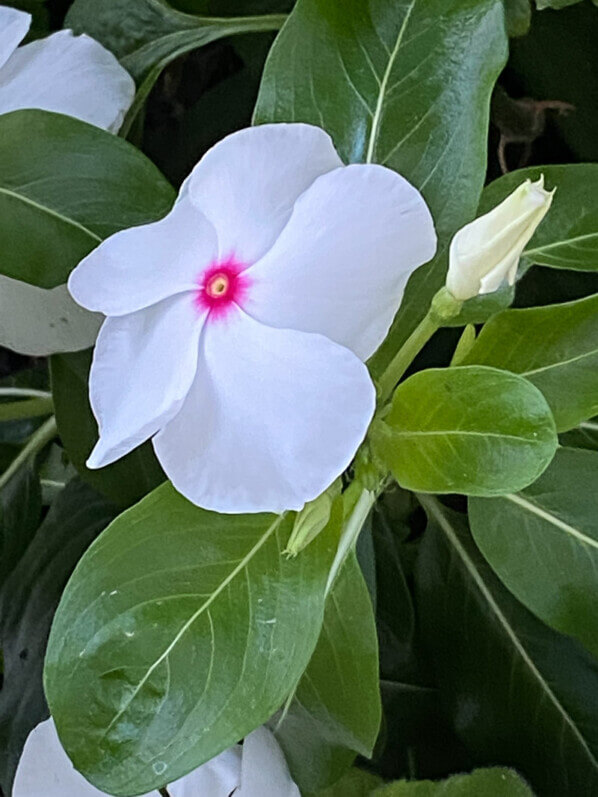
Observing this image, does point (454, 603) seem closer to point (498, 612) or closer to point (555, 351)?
point (498, 612)

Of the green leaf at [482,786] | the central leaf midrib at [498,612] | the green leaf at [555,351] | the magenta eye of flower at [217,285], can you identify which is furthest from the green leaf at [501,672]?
the magenta eye of flower at [217,285]

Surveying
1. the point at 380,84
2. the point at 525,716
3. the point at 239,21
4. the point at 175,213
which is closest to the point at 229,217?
the point at 175,213

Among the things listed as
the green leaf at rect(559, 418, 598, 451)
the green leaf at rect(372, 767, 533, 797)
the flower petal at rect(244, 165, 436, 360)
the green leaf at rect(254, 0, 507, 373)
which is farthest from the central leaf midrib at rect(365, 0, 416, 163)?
the green leaf at rect(372, 767, 533, 797)

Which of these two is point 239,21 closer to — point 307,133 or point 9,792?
point 307,133

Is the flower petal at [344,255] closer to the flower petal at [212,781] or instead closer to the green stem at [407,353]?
the green stem at [407,353]

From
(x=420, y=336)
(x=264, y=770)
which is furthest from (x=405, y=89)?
(x=264, y=770)

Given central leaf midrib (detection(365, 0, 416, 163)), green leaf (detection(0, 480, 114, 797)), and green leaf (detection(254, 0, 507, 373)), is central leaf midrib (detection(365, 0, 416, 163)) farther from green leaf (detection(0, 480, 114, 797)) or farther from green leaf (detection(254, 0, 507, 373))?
green leaf (detection(0, 480, 114, 797))
